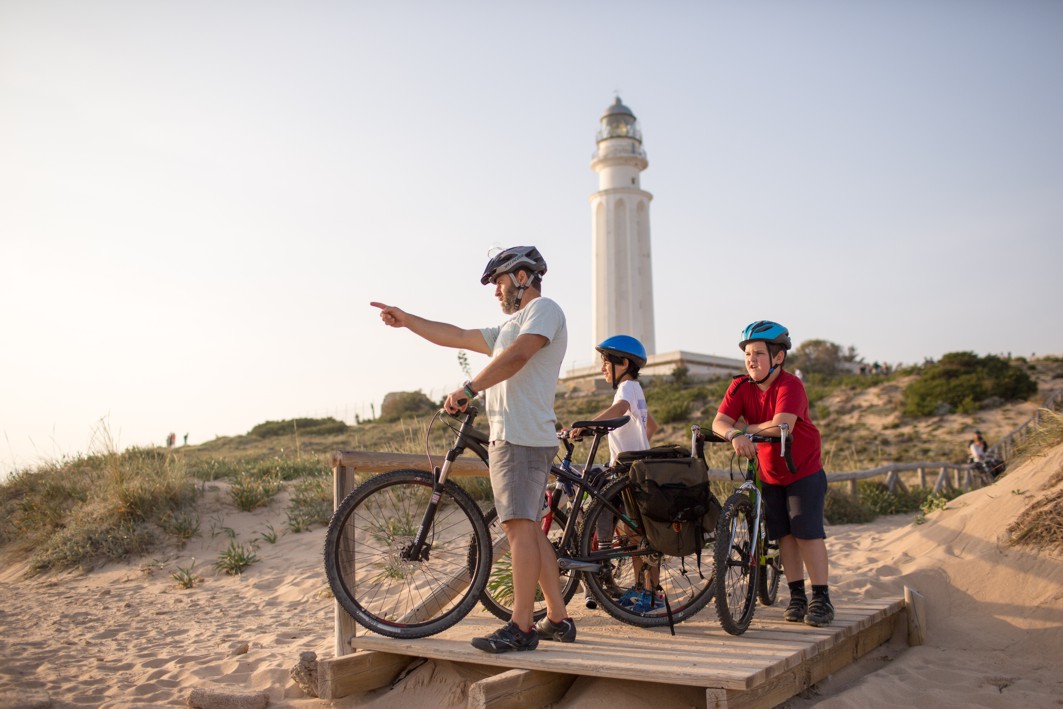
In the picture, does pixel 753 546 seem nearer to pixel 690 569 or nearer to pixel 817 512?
pixel 817 512

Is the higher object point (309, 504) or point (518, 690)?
point (309, 504)

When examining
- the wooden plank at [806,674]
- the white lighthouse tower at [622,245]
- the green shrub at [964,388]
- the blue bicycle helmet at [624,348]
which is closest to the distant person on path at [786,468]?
the wooden plank at [806,674]

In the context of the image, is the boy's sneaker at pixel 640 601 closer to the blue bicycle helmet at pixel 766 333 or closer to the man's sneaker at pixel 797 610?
the man's sneaker at pixel 797 610

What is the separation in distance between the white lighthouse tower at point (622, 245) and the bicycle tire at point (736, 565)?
39712 millimetres

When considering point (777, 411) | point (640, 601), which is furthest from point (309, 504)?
point (777, 411)

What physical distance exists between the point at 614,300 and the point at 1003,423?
70.7 feet

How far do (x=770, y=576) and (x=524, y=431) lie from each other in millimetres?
2216

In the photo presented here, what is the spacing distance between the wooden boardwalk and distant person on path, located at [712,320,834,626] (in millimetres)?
232

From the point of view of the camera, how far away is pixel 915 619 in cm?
527

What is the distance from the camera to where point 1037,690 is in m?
4.29

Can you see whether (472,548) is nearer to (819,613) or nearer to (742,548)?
(742,548)

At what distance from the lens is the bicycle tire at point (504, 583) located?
474cm

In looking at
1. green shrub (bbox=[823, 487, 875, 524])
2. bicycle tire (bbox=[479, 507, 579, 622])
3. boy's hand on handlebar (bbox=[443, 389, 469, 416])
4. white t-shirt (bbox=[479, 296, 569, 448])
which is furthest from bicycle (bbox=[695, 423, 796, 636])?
green shrub (bbox=[823, 487, 875, 524])

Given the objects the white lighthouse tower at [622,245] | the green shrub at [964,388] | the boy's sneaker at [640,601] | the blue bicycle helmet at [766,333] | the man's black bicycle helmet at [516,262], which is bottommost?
the boy's sneaker at [640,601]
